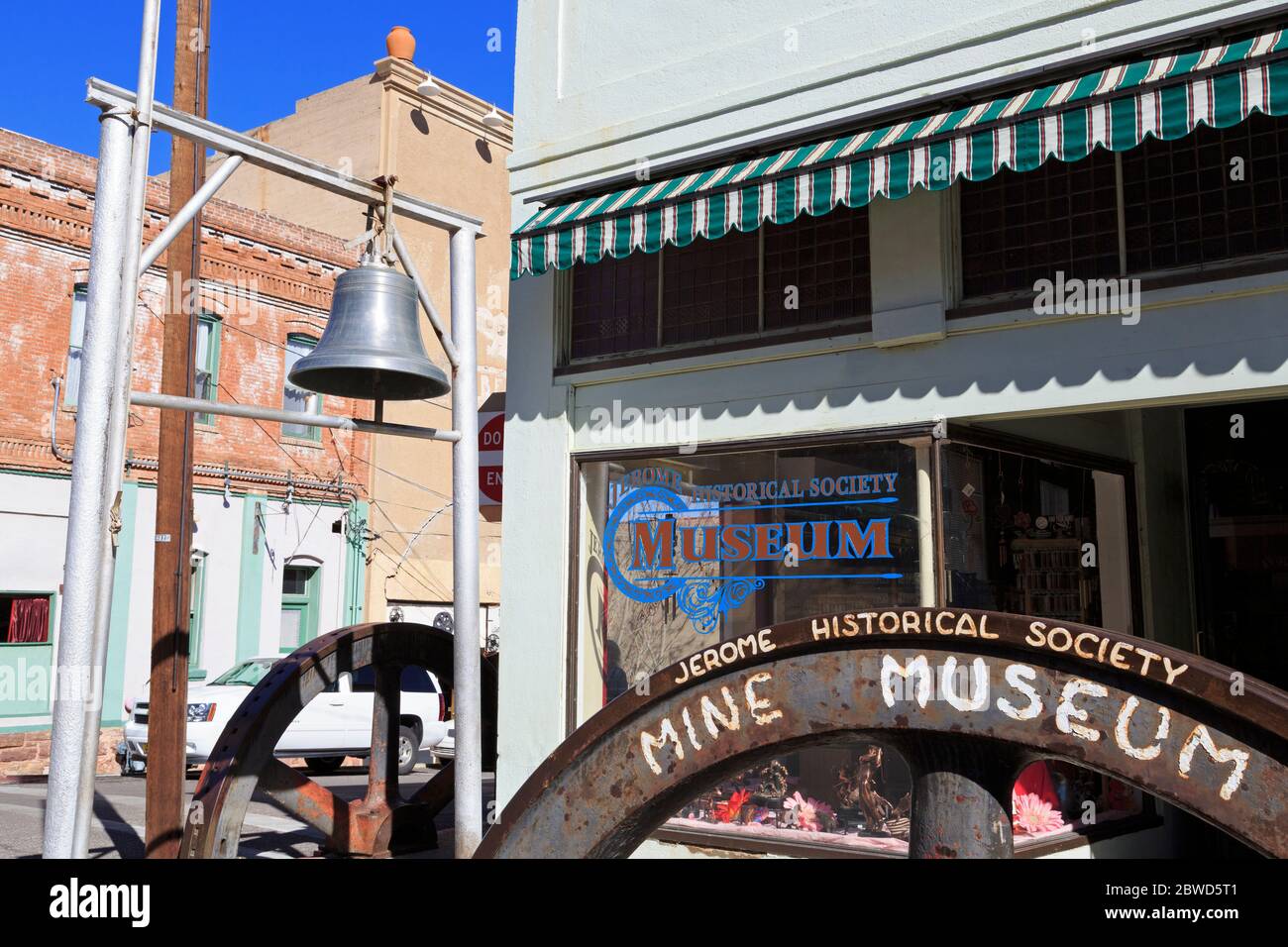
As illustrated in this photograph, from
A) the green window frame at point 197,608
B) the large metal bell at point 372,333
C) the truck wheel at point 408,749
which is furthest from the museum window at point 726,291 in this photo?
the green window frame at point 197,608

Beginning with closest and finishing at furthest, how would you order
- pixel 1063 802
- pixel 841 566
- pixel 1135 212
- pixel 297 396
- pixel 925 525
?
pixel 1135 212, pixel 925 525, pixel 841 566, pixel 1063 802, pixel 297 396

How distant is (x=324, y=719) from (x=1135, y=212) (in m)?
14.2

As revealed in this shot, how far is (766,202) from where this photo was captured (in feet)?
23.6

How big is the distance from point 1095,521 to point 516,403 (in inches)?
183

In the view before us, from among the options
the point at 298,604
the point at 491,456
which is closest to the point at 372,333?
the point at 491,456

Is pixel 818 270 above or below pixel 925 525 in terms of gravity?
above

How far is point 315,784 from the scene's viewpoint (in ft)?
27.7

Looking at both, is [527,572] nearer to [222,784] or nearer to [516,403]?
[516,403]

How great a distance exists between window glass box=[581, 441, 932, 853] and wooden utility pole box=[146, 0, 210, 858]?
3051 millimetres

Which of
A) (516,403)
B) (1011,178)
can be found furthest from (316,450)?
(1011,178)

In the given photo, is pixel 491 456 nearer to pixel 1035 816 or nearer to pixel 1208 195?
pixel 1035 816

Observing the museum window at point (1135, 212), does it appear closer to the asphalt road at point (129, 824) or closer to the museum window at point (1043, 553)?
the museum window at point (1043, 553)

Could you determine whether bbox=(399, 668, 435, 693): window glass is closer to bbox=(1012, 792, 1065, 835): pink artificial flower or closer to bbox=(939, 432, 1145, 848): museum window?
bbox=(939, 432, 1145, 848): museum window

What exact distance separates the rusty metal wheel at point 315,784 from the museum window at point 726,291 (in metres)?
2.62
